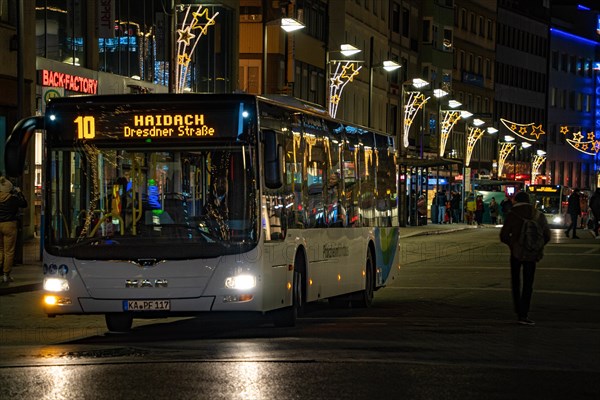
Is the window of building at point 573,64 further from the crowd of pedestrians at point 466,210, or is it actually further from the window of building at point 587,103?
the crowd of pedestrians at point 466,210

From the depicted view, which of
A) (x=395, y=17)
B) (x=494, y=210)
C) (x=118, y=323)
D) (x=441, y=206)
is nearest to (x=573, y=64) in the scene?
(x=395, y=17)

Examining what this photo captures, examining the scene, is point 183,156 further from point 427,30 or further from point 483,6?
point 483,6

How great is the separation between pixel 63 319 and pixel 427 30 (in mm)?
77138

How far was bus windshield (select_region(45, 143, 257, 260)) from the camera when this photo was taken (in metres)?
16.5

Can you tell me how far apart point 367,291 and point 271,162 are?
6428mm

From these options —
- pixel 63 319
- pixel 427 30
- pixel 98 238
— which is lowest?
pixel 63 319

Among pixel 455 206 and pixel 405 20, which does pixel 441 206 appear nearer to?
pixel 455 206

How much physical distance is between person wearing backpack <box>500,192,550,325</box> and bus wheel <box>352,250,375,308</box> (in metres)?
4.06

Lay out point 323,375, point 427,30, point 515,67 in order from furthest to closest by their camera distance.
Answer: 1. point 515,67
2. point 427,30
3. point 323,375

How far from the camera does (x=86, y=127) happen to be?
16859 millimetres

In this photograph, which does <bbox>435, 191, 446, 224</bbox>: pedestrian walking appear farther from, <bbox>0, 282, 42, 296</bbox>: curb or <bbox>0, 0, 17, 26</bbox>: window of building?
<bbox>0, 282, 42, 296</bbox>: curb

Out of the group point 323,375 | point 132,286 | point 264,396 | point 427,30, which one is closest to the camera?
point 264,396

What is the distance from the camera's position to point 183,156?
55.1ft

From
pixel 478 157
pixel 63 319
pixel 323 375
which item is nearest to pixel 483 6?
pixel 478 157
